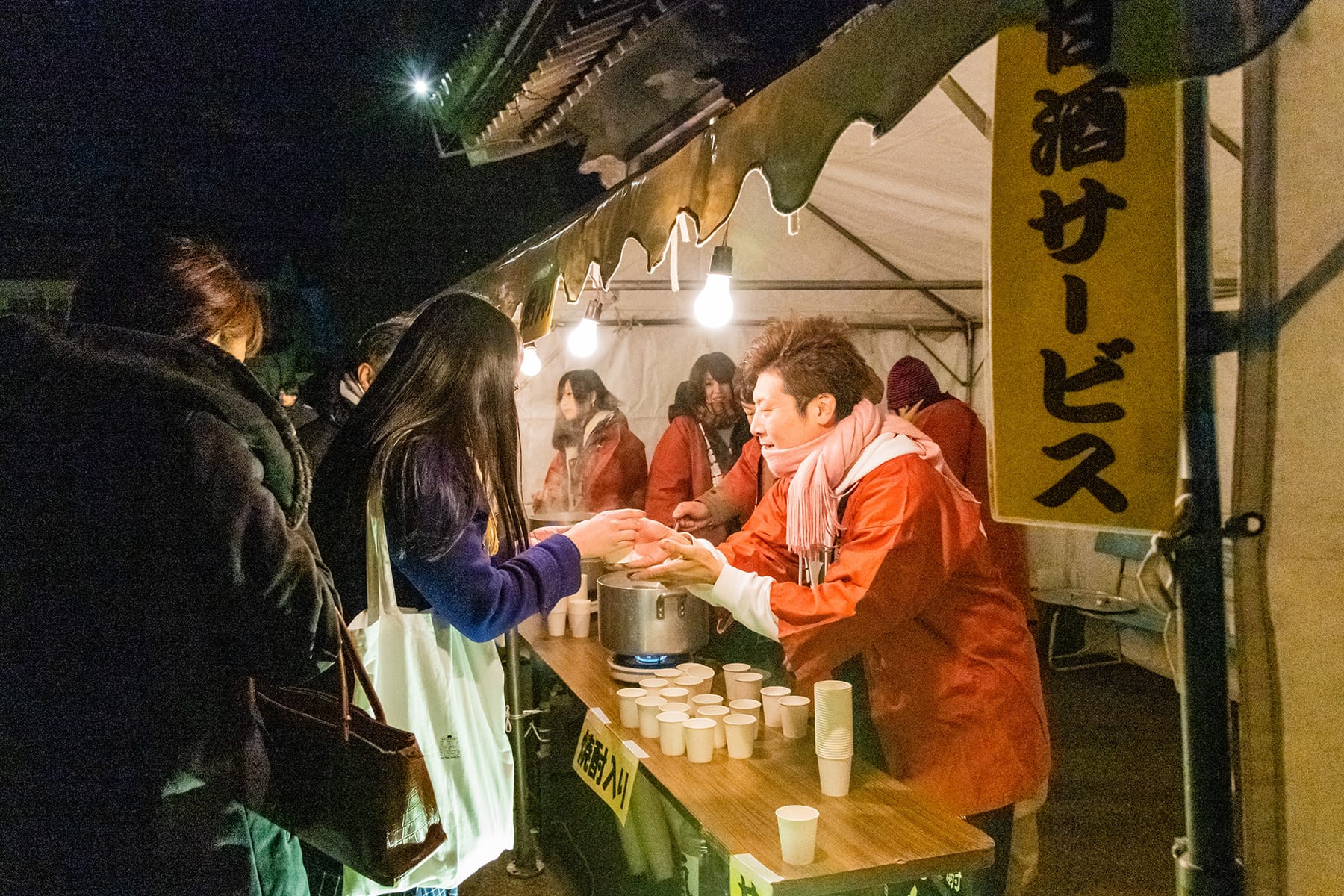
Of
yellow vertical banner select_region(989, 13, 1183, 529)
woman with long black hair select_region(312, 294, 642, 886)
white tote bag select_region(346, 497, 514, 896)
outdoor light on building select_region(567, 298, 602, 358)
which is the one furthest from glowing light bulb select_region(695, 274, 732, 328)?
yellow vertical banner select_region(989, 13, 1183, 529)

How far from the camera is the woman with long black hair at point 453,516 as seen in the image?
1972mm

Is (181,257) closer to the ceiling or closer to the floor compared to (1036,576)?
closer to the ceiling

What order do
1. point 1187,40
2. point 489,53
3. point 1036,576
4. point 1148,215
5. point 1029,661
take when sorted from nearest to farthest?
point 1187,40 → point 1148,215 → point 1029,661 → point 489,53 → point 1036,576

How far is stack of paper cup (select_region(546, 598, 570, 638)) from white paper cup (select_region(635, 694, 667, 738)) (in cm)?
142

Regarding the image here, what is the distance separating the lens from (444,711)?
6.88 ft

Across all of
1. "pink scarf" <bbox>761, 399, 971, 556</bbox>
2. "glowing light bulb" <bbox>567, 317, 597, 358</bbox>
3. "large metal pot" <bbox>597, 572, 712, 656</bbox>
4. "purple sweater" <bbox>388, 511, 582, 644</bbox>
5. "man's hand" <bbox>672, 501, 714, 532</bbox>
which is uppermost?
"glowing light bulb" <bbox>567, 317, 597, 358</bbox>

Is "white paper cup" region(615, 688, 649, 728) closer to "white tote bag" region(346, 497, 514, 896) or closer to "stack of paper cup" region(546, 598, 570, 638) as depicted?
"white tote bag" region(346, 497, 514, 896)

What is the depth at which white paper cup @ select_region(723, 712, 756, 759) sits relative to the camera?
2455 millimetres

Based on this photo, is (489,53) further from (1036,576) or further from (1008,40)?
(1036,576)

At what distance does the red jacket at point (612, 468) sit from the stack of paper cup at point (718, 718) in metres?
3.88

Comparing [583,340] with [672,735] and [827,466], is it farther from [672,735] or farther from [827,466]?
[672,735]

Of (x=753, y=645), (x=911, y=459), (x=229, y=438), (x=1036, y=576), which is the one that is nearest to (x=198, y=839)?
(x=229, y=438)

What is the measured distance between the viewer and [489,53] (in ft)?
22.5

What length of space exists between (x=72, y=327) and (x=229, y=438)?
0.32 meters
